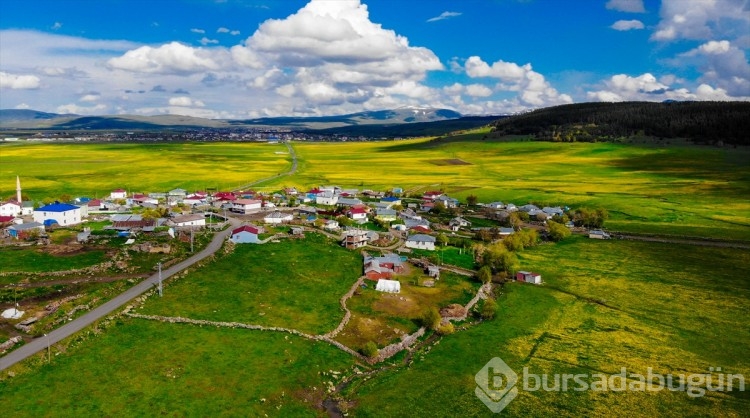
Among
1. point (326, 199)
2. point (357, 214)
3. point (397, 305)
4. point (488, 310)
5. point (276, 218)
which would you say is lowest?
point (397, 305)

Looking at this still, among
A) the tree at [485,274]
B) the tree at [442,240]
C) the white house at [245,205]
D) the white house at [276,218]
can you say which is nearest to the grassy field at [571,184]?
the white house at [245,205]

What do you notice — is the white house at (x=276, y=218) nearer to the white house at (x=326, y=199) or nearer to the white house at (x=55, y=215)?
the white house at (x=326, y=199)

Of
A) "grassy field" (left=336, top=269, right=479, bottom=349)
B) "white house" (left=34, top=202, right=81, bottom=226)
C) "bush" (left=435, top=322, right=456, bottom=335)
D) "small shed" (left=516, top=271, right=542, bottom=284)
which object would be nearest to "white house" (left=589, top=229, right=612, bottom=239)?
"small shed" (left=516, top=271, right=542, bottom=284)

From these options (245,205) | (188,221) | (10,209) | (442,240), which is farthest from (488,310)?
(10,209)

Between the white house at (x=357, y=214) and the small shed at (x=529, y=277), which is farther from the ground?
the white house at (x=357, y=214)

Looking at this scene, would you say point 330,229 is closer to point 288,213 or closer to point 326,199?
point 288,213

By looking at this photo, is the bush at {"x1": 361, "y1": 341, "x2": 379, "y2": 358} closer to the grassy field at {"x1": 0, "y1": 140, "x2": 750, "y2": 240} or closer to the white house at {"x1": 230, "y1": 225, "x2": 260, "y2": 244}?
the white house at {"x1": 230, "y1": 225, "x2": 260, "y2": 244}

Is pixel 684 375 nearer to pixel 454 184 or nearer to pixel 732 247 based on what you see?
pixel 732 247

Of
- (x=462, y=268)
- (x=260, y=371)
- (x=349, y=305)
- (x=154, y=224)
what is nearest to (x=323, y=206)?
(x=154, y=224)
